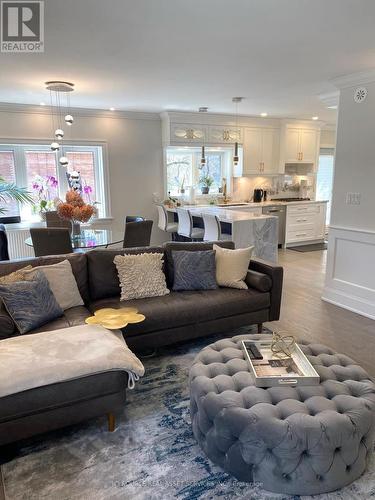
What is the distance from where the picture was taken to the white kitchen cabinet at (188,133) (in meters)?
6.56

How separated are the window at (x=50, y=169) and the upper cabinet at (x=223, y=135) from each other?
2118 millimetres

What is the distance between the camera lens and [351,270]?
4.17 metres

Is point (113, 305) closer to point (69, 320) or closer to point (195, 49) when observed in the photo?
point (69, 320)

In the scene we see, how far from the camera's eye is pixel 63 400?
6.61 ft

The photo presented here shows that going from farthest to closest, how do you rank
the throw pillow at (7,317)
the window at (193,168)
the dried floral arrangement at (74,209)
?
the window at (193,168) → the dried floral arrangement at (74,209) → the throw pillow at (7,317)

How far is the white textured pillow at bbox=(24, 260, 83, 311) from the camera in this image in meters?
2.96

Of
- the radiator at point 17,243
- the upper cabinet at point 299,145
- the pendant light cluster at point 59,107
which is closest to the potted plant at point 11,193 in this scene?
the radiator at point 17,243

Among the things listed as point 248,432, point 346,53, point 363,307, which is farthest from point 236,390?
point 346,53

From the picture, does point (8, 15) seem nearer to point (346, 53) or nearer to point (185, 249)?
point (185, 249)

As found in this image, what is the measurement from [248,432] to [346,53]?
3176 millimetres

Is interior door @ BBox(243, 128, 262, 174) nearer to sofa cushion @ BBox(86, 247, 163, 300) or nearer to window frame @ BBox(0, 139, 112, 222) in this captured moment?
window frame @ BBox(0, 139, 112, 222)

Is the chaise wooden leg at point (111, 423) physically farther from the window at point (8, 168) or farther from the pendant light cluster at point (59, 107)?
the window at point (8, 168)

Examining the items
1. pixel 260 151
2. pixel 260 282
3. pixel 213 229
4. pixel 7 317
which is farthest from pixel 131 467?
pixel 260 151

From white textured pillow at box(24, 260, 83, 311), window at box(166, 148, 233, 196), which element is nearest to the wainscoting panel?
white textured pillow at box(24, 260, 83, 311)
